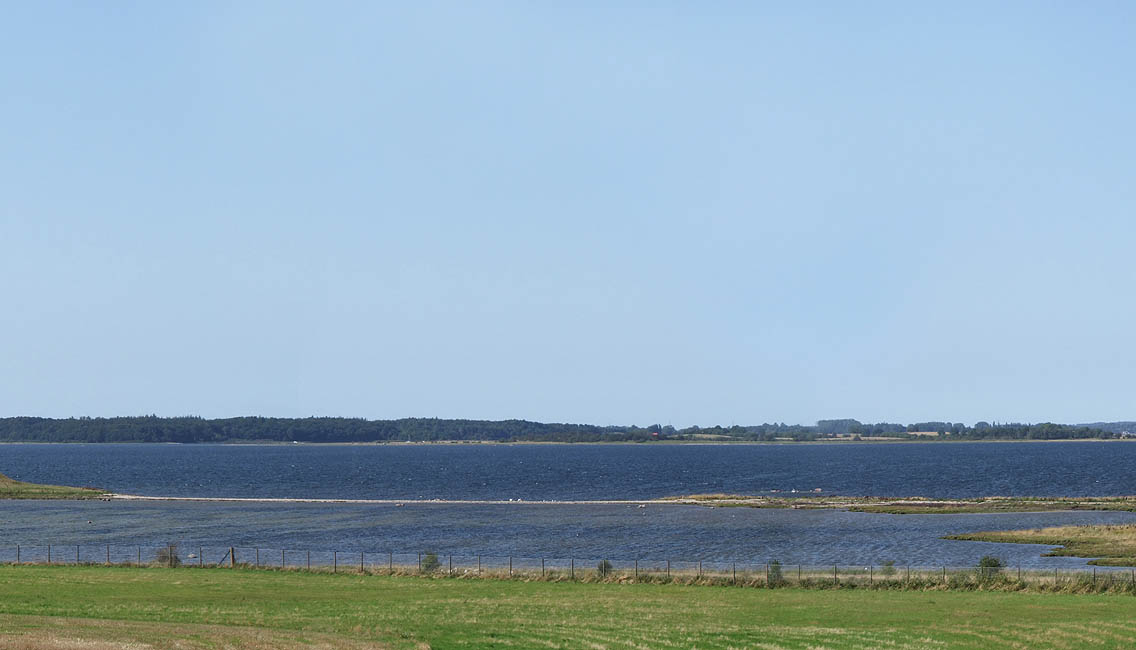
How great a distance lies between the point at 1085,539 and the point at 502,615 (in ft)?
213

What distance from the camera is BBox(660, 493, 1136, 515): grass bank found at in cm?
12900

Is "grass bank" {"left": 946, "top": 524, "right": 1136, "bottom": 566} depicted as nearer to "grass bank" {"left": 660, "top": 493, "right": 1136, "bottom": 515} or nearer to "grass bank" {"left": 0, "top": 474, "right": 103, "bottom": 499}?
"grass bank" {"left": 660, "top": 493, "right": 1136, "bottom": 515}

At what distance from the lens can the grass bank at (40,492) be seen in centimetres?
15225

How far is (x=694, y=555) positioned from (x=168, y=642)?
56.8m

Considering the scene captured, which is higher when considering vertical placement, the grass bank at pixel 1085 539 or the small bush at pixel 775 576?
the small bush at pixel 775 576

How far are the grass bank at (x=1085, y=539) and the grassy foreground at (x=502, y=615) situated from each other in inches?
1252

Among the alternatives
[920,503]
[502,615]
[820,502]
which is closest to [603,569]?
[502,615]

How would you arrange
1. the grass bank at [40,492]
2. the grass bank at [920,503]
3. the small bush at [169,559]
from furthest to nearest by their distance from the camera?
the grass bank at [40,492], the grass bank at [920,503], the small bush at [169,559]

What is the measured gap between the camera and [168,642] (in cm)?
3506

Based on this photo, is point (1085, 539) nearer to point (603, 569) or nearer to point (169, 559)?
point (603, 569)

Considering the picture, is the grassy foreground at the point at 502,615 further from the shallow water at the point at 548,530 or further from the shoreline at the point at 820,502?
the shoreline at the point at 820,502

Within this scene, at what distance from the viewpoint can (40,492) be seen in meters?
157


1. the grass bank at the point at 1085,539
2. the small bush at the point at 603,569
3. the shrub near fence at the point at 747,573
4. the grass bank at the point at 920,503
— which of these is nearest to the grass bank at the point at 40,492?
the grass bank at the point at 920,503

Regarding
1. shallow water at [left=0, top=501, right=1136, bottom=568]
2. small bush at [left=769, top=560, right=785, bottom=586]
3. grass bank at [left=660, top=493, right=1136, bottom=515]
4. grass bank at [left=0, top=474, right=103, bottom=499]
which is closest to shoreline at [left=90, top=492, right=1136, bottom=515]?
grass bank at [left=660, top=493, right=1136, bottom=515]
